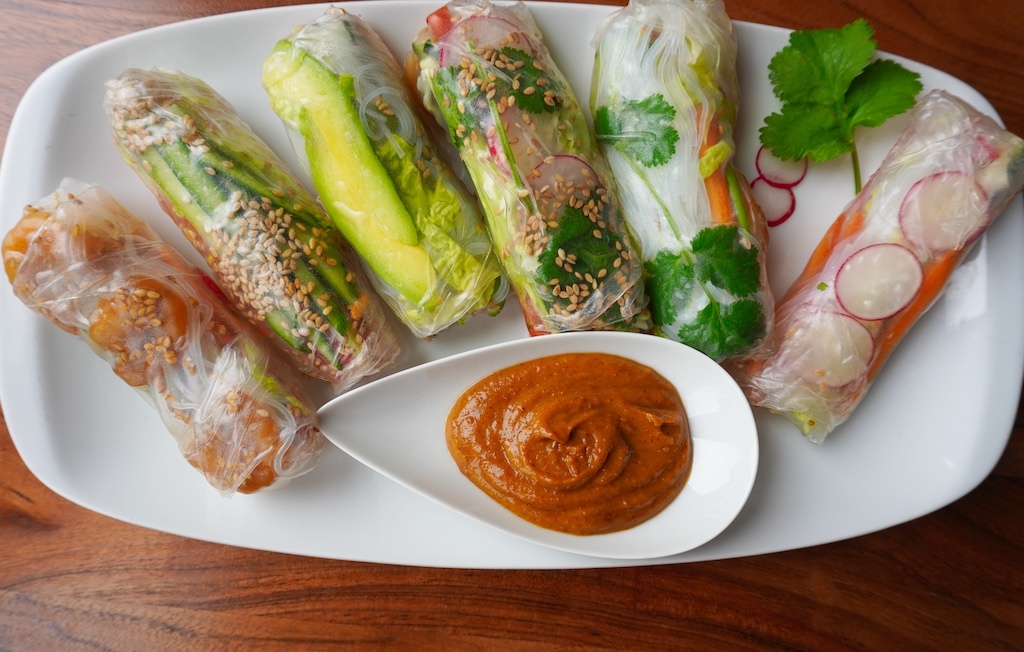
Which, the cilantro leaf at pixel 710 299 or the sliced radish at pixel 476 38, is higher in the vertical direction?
the sliced radish at pixel 476 38

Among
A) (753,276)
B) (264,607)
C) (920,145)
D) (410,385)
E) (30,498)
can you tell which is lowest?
(264,607)

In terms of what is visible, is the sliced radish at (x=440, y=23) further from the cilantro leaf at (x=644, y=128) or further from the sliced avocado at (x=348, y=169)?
the cilantro leaf at (x=644, y=128)

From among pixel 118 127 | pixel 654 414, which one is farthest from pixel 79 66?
pixel 654 414

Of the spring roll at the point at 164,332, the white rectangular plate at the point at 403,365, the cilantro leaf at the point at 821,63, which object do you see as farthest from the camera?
the white rectangular plate at the point at 403,365

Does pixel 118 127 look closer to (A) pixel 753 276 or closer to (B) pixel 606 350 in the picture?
(B) pixel 606 350

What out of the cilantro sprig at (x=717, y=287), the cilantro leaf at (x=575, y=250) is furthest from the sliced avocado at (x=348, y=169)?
the cilantro sprig at (x=717, y=287)

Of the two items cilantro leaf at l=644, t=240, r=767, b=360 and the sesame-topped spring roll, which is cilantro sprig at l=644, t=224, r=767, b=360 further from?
the sesame-topped spring roll
